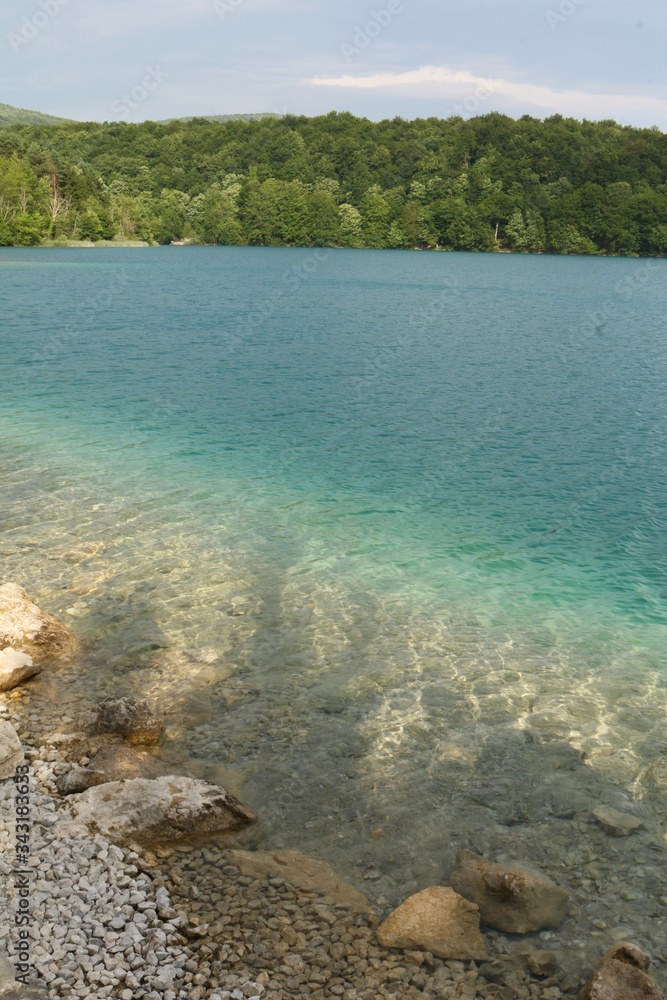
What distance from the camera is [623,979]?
6742 mm

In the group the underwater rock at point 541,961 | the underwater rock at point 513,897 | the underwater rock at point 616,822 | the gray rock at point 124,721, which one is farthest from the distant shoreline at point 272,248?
the underwater rock at point 541,961

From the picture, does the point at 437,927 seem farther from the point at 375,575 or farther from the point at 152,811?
the point at 375,575

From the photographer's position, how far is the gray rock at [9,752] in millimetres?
9039

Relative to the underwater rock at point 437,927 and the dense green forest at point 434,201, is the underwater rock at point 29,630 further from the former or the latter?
the dense green forest at point 434,201

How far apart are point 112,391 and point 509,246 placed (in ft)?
560

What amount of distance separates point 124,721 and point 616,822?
7016 mm

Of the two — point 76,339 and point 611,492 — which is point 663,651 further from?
point 76,339

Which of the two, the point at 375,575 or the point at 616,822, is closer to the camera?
the point at 616,822

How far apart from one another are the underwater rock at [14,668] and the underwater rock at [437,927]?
7.14m

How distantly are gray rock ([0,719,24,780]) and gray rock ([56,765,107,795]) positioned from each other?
612 millimetres

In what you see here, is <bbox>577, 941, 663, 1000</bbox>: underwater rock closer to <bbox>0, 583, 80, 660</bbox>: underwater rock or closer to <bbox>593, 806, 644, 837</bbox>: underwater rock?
<bbox>593, 806, 644, 837</bbox>: underwater rock

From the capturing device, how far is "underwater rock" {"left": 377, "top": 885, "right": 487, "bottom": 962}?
735 cm

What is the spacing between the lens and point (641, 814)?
952cm

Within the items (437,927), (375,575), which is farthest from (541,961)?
(375,575)
